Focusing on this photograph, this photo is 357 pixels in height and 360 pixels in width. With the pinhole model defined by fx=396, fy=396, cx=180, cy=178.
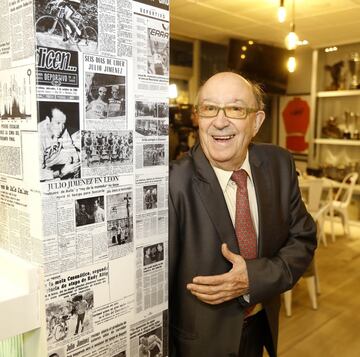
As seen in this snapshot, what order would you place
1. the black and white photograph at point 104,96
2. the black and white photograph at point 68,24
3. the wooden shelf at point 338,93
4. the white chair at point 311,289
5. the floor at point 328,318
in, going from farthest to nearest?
1. the wooden shelf at point 338,93
2. the white chair at point 311,289
3. the floor at point 328,318
4. the black and white photograph at point 104,96
5. the black and white photograph at point 68,24

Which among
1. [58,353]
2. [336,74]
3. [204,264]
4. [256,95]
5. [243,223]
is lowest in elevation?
[58,353]

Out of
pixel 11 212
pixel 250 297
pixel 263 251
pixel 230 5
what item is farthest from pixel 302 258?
pixel 230 5

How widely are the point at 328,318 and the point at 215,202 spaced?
2.24 m

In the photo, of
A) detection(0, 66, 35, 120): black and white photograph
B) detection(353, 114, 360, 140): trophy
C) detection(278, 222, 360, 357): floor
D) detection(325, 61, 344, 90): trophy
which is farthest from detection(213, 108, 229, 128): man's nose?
detection(325, 61, 344, 90): trophy

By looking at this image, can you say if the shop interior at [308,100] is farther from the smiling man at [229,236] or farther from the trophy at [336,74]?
the smiling man at [229,236]

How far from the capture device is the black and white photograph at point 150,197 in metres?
1.08

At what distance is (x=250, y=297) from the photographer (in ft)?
4.18

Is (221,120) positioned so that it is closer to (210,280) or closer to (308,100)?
(210,280)

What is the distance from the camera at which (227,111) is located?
4.44ft

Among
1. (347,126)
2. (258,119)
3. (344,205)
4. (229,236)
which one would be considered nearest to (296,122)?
(347,126)

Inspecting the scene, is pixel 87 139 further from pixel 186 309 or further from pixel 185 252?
pixel 186 309

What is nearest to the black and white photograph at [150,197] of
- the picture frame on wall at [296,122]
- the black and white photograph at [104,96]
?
the black and white photograph at [104,96]

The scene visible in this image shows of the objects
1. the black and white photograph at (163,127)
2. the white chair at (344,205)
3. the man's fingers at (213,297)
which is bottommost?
the white chair at (344,205)

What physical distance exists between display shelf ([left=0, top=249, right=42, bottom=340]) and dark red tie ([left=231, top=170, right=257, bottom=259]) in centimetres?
70
